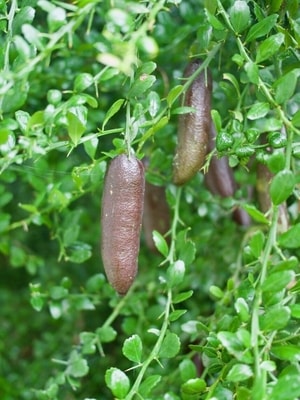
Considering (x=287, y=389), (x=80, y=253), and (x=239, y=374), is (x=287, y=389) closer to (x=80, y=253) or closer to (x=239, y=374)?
(x=239, y=374)

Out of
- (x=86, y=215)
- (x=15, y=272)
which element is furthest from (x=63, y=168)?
(x=15, y=272)

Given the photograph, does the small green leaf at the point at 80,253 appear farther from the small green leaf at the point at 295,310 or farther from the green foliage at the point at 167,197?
the small green leaf at the point at 295,310

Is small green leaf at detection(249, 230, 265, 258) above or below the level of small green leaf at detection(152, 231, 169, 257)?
above

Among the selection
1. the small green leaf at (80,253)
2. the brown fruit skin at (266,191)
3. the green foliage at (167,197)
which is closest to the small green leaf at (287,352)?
the green foliage at (167,197)

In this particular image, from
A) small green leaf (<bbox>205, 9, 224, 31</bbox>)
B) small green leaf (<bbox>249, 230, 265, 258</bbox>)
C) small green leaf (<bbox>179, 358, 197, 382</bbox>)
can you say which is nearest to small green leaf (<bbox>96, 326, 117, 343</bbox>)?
small green leaf (<bbox>179, 358, 197, 382</bbox>)

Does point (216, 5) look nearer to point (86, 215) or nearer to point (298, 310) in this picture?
point (298, 310)

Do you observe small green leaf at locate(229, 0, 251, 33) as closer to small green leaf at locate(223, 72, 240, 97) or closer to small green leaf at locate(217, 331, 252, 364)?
small green leaf at locate(223, 72, 240, 97)

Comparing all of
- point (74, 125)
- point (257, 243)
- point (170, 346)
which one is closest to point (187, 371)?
point (170, 346)
